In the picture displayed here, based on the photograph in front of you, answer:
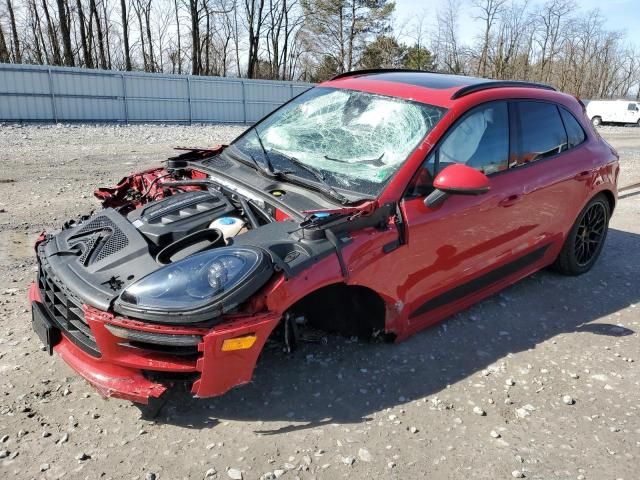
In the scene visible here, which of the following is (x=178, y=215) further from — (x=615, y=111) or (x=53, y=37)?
(x=53, y=37)

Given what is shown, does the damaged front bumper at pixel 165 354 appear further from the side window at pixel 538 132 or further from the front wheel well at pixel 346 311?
the side window at pixel 538 132

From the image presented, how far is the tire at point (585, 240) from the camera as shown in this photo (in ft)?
15.4

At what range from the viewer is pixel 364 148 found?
3.41m

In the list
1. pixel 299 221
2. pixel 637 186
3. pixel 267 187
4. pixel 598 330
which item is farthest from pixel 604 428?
pixel 637 186

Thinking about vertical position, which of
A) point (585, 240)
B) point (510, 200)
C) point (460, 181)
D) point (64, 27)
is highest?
point (64, 27)

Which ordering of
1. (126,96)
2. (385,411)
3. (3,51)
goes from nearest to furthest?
(385,411) < (126,96) < (3,51)

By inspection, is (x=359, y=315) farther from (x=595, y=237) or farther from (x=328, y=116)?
(x=595, y=237)

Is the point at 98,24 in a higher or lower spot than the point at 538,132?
higher

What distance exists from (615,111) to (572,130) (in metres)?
32.5

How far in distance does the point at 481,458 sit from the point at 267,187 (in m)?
1.89

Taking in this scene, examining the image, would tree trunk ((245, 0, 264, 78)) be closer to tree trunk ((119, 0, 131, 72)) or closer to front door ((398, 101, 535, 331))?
tree trunk ((119, 0, 131, 72))

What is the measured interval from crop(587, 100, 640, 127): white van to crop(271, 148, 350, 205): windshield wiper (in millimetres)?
33710

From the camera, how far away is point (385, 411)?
9.34 feet

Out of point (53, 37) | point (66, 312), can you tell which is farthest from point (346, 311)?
point (53, 37)
